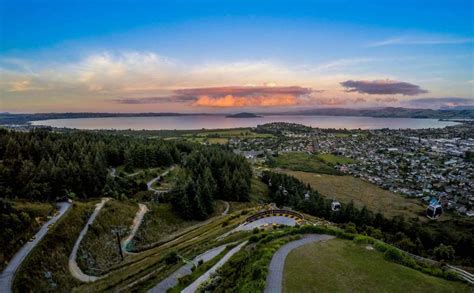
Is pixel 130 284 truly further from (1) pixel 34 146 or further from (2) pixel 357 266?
(1) pixel 34 146

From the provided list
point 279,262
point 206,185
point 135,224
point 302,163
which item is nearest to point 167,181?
point 206,185

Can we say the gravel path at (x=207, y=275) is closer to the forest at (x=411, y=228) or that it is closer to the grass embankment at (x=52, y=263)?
the grass embankment at (x=52, y=263)

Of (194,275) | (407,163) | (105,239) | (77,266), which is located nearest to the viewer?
(194,275)

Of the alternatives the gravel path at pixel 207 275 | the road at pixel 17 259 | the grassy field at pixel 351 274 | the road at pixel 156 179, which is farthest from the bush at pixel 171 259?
the road at pixel 156 179

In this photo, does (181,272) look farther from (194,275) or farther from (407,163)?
(407,163)

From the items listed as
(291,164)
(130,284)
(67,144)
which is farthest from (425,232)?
(67,144)

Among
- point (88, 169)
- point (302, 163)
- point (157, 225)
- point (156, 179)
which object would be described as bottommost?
point (302, 163)

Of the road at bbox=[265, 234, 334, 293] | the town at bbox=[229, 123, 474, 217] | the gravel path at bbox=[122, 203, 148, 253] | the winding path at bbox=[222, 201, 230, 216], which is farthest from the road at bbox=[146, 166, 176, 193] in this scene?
the town at bbox=[229, 123, 474, 217]
